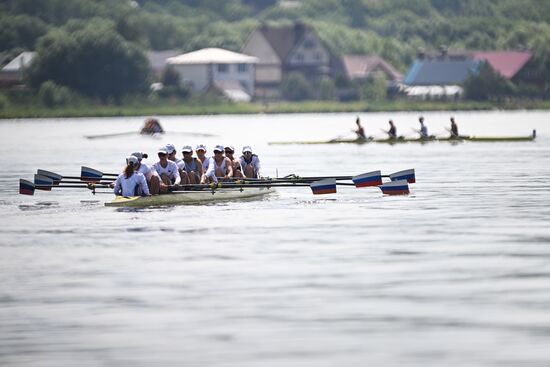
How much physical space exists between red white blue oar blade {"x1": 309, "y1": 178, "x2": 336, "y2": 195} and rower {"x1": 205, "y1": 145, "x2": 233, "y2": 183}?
7.18 feet

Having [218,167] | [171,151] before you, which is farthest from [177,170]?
[218,167]

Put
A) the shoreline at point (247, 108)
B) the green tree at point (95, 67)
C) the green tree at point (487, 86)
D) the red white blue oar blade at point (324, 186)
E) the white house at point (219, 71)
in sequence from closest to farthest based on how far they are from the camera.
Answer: the red white blue oar blade at point (324, 186) → the shoreline at point (247, 108) → the green tree at point (95, 67) → the green tree at point (487, 86) → the white house at point (219, 71)

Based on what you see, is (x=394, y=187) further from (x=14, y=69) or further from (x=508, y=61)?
(x=14, y=69)

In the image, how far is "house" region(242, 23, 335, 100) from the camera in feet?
639

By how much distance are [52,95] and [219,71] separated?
47.9m

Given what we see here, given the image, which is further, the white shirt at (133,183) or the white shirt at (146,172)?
the white shirt at (146,172)

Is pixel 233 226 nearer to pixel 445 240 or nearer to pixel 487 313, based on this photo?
pixel 445 240

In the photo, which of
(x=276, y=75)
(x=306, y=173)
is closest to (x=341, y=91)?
(x=276, y=75)

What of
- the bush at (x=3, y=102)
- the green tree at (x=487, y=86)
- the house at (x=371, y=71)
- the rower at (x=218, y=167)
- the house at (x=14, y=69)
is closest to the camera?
the rower at (x=218, y=167)

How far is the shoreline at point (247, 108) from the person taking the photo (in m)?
148

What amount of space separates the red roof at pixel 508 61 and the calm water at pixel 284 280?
134 meters

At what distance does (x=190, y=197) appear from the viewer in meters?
35.8

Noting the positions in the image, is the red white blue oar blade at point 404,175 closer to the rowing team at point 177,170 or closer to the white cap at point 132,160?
the rowing team at point 177,170

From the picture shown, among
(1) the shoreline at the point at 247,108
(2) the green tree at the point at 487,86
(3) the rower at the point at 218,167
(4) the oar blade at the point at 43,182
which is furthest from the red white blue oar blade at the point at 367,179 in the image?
(2) the green tree at the point at 487,86
